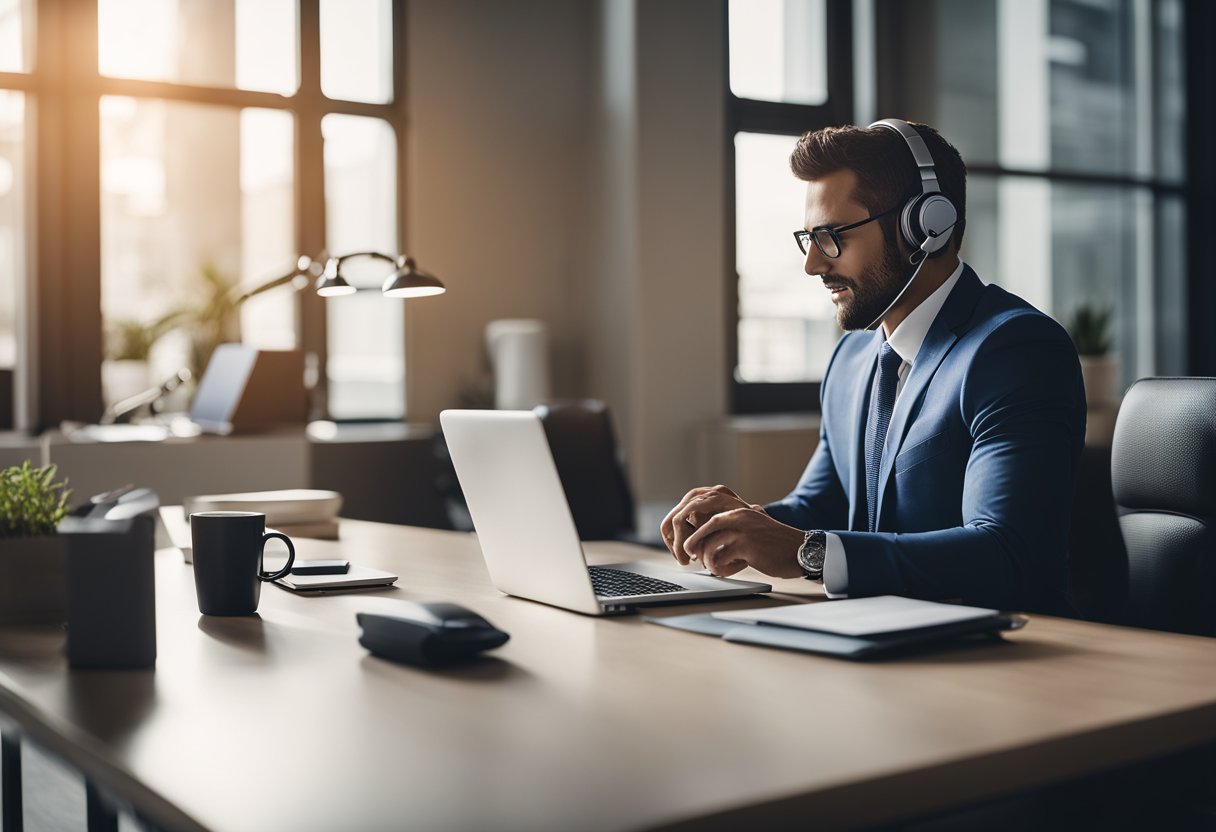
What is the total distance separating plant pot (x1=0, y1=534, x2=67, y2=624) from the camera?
1.27 metres

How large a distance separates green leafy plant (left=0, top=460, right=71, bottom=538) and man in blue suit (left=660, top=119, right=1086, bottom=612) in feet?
2.35

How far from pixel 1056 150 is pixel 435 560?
5.50 meters

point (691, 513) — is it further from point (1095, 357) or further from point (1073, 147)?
point (1073, 147)

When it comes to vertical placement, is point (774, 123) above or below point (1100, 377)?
above

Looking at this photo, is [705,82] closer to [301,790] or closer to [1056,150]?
[1056,150]

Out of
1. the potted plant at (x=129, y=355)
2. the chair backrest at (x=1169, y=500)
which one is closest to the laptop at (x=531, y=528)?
the chair backrest at (x=1169, y=500)

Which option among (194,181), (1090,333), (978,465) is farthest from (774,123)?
(978,465)

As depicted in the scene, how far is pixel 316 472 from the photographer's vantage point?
388 centimetres

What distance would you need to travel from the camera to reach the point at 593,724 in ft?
2.91

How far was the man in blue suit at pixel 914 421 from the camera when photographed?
144cm

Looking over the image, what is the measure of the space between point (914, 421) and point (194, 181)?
4128 mm

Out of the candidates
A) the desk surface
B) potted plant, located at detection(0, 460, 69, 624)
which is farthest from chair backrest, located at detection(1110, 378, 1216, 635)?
potted plant, located at detection(0, 460, 69, 624)

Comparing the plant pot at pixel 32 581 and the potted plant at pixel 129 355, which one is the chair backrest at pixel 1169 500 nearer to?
the plant pot at pixel 32 581

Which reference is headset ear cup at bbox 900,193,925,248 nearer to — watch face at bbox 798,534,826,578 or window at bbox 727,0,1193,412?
watch face at bbox 798,534,826,578
